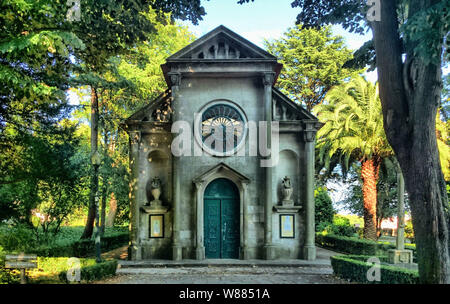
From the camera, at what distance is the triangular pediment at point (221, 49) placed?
17.4 m

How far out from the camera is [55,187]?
733 inches

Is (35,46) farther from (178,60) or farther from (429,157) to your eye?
(429,157)

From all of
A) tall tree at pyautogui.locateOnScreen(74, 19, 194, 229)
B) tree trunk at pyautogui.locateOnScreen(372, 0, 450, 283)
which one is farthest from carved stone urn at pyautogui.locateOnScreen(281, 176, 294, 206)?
tall tree at pyautogui.locateOnScreen(74, 19, 194, 229)

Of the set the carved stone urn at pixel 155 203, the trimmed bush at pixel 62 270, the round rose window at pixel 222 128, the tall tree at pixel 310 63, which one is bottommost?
the trimmed bush at pixel 62 270

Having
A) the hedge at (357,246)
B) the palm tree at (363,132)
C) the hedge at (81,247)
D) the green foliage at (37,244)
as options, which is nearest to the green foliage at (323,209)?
the hedge at (357,246)

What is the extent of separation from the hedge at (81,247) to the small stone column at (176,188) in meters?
4.59

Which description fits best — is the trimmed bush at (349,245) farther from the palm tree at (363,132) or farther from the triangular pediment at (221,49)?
the triangular pediment at (221,49)

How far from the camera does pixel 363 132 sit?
22969 millimetres

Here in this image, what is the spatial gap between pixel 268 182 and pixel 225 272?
469 cm

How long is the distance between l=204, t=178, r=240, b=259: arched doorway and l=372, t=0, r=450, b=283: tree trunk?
9.74 meters

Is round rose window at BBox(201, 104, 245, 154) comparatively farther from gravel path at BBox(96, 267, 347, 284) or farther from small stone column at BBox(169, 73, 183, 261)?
gravel path at BBox(96, 267, 347, 284)

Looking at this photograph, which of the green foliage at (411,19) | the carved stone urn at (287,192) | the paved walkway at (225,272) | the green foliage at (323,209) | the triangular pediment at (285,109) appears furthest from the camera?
the green foliage at (323,209)

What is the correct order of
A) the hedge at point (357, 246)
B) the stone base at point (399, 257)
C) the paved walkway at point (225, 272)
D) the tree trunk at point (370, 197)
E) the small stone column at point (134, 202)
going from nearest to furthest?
the paved walkway at point (225, 272) < the stone base at point (399, 257) < the small stone column at point (134, 202) < the hedge at point (357, 246) < the tree trunk at point (370, 197)

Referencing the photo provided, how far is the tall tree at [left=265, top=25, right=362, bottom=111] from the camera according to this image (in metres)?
34.4
